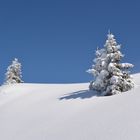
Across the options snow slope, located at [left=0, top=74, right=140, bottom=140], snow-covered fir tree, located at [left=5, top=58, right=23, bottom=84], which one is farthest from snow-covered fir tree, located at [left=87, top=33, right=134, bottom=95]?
snow-covered fir tree, located at [left=5, top=58, right=23, bottom=84]

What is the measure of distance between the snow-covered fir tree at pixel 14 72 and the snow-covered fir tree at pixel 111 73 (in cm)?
4024

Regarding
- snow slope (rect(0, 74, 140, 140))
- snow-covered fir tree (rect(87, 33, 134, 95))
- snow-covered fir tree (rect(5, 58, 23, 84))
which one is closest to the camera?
snow slope (rect(0, 74, 140, 140))

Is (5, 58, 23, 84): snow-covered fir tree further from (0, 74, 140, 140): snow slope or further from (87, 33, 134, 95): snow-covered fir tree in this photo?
(87, 33, 134, 95): snow-covered fir tree

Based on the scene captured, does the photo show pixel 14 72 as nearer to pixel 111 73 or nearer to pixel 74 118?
pixel 111 73

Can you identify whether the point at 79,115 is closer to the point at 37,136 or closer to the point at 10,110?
the point at 37,136

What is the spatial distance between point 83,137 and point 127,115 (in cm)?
308

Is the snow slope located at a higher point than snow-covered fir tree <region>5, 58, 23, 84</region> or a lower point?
lower

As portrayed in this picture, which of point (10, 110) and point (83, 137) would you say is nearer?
point (83, 137)

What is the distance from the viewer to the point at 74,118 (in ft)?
81.6

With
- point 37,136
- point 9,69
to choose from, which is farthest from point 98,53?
point 9,69

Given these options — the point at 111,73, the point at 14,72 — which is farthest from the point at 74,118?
the point at 14,72

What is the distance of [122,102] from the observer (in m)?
25.0

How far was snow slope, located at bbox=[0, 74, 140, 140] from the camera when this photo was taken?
782 inches

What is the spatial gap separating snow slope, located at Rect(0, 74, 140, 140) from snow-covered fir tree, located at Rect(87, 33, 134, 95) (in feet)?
3.63
